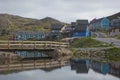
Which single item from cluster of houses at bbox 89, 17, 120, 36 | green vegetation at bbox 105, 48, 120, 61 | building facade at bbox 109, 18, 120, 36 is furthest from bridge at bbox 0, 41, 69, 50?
building facade at bbox 109, 18, 120, 36

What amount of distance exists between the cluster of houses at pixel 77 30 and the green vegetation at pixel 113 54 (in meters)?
56.3

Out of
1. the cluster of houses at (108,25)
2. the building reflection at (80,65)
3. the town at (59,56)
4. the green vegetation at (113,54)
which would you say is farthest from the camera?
the cluster of houses at (108,25)

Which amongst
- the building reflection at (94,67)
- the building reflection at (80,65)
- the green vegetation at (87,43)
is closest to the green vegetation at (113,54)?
the building reflection at (94,67)

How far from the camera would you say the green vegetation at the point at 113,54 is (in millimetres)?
62591

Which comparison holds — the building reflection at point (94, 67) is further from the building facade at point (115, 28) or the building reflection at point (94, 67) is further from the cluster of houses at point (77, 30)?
the building facade at point (115, 28)

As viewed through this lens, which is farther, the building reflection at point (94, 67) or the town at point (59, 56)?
the town at point (59, 56)

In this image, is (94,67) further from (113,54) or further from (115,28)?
(115,28)

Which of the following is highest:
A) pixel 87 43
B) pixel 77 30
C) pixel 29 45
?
pixel 77 30

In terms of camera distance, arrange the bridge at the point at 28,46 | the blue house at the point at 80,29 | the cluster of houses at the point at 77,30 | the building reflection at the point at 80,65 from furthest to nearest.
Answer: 1. the cluster of houses at the point at 77,30
2. the blue house at the point at 80,29
3. the bridge at the point at 28,46
4. the building reflection at the point at 80,65

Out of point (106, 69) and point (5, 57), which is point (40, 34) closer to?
point (5, 57)

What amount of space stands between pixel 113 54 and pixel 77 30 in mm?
63314

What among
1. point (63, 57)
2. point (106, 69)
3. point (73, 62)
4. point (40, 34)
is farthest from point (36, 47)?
point (40, 34)

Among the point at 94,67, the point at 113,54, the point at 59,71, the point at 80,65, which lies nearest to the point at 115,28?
the point at 113,54

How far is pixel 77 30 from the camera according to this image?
419 feet
